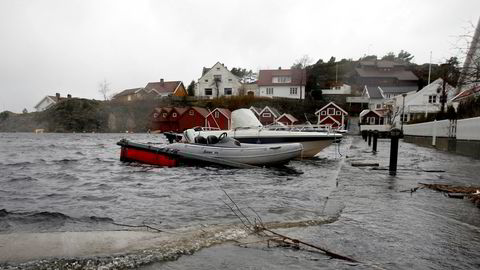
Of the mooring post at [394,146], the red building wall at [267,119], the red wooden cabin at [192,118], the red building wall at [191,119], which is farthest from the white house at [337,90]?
the mooring post at [394,146]

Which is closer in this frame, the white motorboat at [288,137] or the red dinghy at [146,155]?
the red dinghy at [146,155]

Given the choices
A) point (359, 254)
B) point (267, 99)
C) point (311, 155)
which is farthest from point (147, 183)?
point (267, 99)

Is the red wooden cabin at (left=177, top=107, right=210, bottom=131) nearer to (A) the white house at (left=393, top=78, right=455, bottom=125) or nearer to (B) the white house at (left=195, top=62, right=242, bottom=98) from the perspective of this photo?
(B) the white house at (left=195, top=62, right=242, bottom=98)

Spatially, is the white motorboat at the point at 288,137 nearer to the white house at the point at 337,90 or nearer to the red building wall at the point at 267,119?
the red building wall at the point at 267,119

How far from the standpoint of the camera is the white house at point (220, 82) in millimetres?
79062

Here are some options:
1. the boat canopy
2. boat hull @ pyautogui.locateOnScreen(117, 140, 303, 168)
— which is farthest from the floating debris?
the boat canopy

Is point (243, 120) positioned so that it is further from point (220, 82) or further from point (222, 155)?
point (220, 82)

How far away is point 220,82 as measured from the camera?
79.2 m

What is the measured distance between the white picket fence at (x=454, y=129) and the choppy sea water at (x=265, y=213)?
4.08 metres

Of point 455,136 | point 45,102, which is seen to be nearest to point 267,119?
point 455,136

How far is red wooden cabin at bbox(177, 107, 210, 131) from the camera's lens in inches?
2516

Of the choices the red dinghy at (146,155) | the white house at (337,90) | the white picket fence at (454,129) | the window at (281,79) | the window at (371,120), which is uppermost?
the window at (281,79)

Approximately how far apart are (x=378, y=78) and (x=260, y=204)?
9047cm

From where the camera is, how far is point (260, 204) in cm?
745
